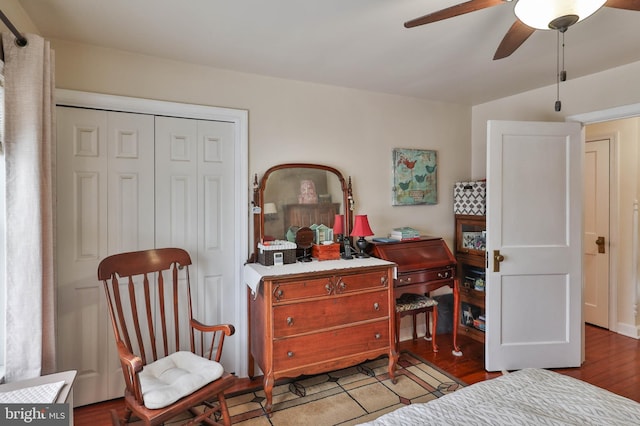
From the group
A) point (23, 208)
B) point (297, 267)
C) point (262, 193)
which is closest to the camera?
point (23, 208)

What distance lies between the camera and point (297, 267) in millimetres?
2621

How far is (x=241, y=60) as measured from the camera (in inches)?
103

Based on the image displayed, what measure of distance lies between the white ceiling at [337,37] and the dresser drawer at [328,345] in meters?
1.98

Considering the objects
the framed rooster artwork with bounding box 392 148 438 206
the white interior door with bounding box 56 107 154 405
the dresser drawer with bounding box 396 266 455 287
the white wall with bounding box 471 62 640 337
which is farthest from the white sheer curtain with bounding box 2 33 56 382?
the white wall with bounding box 471 62 640 337

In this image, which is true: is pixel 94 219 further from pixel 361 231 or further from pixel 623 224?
pixel 623 224

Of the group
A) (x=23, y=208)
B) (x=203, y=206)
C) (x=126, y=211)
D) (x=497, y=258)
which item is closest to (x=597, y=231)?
(x=497, y=258)

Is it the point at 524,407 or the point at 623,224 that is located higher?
the point at 623,224

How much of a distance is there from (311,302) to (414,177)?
5.87ft

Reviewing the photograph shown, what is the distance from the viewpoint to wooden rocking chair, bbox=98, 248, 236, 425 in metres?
1.81

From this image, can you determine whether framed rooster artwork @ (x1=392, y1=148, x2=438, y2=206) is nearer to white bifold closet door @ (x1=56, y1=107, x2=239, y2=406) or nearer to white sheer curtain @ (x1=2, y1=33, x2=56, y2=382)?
white bifold closet door @ (x1=56, y1=107, x2=239, y2=406)

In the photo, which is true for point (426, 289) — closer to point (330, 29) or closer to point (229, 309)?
point (229, 309)

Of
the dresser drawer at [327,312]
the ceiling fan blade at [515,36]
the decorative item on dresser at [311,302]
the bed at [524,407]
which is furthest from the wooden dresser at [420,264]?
the ceiling fan blade at [515,36]

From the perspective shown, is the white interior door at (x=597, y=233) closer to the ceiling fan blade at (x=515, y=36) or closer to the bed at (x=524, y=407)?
the ceiling fan blade at (x=515, y=36)

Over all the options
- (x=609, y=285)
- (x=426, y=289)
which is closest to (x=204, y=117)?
(x=426, y=289)
